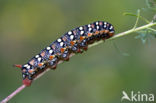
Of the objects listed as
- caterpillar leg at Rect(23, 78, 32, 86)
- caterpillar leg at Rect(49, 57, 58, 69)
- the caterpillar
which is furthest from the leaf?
caterpillar leg at Rect(23, 78, 32, 86)

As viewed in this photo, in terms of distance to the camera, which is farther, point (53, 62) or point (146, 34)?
point (53, 62)

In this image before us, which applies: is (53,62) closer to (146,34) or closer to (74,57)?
(146,34)

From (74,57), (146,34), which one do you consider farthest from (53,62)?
(74,57)

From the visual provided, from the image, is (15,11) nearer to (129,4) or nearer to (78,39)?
(129,4)

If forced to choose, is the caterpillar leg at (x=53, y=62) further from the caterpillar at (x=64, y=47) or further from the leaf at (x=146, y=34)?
the leaf at (x=146, y=34)

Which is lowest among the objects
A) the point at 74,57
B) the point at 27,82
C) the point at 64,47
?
the point at 74,57

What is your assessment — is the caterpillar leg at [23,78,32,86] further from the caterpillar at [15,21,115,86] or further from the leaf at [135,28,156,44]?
the leaf at [135,28,156,44]
